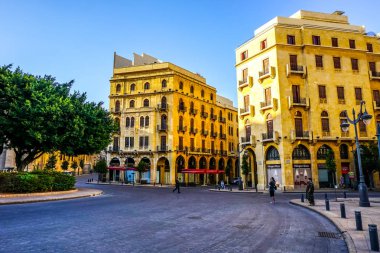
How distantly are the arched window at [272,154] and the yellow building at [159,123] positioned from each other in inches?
501

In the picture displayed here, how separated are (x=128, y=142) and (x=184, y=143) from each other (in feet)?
33.6

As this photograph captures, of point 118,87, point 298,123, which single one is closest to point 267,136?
point 298,123

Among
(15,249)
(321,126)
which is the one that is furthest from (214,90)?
(15,249)

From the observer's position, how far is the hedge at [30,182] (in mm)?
19984

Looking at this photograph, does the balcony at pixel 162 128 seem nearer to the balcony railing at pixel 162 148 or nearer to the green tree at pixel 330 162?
the balcony railing at pixel 162 148

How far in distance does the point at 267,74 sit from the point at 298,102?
16.9 feet

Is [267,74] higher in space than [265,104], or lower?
higher

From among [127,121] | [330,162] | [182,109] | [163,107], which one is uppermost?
[163,107]

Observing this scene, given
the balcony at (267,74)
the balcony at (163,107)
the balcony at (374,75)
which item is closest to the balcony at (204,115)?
the balcony at (163,107)

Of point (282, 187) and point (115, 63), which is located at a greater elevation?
point (115, 63)

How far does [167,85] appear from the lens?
47281 millimetres

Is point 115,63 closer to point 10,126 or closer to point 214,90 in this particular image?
point 214,90

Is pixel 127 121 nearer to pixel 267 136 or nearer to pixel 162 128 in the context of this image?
pixel 162 128

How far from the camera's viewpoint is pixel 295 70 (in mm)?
33281
